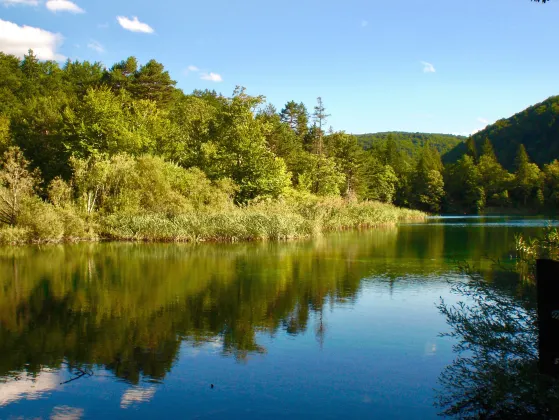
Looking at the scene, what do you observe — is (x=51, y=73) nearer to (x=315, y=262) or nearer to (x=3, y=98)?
(x=3, y=98)

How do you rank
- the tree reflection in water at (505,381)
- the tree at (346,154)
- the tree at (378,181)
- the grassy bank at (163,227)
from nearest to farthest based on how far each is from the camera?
the tree reflection in water at (505,381) < the grassy bank at (163,227) < the tree at (346,154) < the tree at (378,181)

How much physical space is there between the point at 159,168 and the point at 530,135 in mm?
100202

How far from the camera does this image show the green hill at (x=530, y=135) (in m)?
104

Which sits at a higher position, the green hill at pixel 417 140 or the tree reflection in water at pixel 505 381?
the green hill at pixel 417 140

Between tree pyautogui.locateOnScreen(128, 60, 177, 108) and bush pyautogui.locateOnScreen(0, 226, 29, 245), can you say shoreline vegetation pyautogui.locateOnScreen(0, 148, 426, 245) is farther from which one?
tree pyautogui.locateOnScreen(128, 60, 177, 108)

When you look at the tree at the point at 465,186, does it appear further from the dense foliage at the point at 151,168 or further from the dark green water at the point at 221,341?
the dark green water at the point at 221,341

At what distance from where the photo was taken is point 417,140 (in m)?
162

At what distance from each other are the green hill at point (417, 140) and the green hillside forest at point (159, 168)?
58.9m

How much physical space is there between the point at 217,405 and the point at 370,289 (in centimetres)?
876

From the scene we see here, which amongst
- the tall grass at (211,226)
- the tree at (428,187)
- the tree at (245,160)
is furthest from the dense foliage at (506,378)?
the tree at (428,187)

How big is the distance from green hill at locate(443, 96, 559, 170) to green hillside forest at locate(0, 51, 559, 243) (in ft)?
70.3

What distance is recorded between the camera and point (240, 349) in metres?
8.93

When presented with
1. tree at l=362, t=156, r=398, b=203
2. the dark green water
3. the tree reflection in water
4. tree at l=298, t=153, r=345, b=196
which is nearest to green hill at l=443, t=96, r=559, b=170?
tree at l=362, t=156, r=398, b=203

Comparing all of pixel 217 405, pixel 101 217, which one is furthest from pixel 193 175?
pixel 217 405
